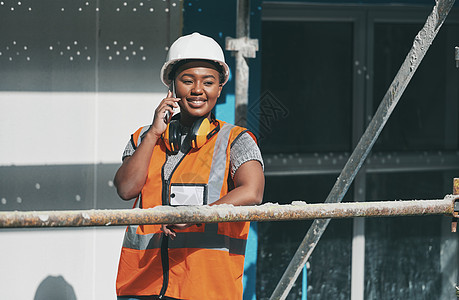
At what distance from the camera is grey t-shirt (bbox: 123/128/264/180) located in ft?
9.87

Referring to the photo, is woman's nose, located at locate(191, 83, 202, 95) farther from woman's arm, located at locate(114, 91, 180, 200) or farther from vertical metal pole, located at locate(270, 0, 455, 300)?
vertical metal pole, located at locate(270, 0, 455, 300)

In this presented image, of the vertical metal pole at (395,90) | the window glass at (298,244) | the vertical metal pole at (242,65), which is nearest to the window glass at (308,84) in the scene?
the window glass at (298,244)

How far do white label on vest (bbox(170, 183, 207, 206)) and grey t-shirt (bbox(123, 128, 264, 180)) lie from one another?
0.08 m

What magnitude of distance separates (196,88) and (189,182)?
1.20ft

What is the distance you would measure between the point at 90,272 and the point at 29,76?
3.53 ft

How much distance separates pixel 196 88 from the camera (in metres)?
3.05

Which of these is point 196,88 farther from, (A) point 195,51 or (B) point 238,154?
(B) point 238,154

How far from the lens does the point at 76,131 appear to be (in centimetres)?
414

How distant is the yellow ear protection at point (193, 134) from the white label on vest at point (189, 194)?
0.16m

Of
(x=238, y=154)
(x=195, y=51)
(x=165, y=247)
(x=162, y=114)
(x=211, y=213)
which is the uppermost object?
(x=195, y=51)

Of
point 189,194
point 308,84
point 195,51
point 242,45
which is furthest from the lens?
point 308,84

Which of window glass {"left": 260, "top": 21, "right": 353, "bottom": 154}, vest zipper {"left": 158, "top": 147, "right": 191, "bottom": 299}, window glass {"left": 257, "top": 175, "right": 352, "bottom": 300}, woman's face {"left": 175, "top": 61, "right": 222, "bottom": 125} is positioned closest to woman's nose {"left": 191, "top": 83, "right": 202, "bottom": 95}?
woman's face {"left": 175, "top": 61, "right": 222, "bottom": 125}

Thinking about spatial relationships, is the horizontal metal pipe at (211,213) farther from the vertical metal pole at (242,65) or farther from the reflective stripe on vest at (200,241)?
the vertical metal pole at (242,65)

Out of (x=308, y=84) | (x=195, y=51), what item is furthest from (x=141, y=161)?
(x=308, y=84)
